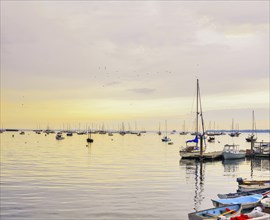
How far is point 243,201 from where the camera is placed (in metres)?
27.9

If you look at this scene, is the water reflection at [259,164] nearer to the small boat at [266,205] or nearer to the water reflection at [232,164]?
the water reflection at [232,164]

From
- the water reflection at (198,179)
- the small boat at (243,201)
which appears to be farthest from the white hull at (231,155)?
the small boat at (243,201)

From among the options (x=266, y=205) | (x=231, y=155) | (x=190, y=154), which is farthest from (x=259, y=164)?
(x=266, y=205)

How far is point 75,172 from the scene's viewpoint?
5419cm

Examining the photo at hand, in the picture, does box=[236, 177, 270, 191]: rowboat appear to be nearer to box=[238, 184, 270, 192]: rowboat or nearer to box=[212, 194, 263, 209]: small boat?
box=[238, 184, 270, 192]: rowboat

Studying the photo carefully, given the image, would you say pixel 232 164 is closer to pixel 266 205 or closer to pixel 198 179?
pixel 198 179

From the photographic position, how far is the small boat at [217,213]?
22.4 meters

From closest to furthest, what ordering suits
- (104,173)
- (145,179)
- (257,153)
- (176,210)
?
(176,210) < (145,179) < (104,173) < (257,153)

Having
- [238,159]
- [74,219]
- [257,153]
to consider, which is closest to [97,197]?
[74,219]

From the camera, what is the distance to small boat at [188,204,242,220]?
22359mm

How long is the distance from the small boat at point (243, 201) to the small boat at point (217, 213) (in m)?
1.55

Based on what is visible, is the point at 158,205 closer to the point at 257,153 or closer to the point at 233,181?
the point at 233,181

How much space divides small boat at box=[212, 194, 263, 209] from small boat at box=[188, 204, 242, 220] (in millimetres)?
1551

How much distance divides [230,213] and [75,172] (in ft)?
112
